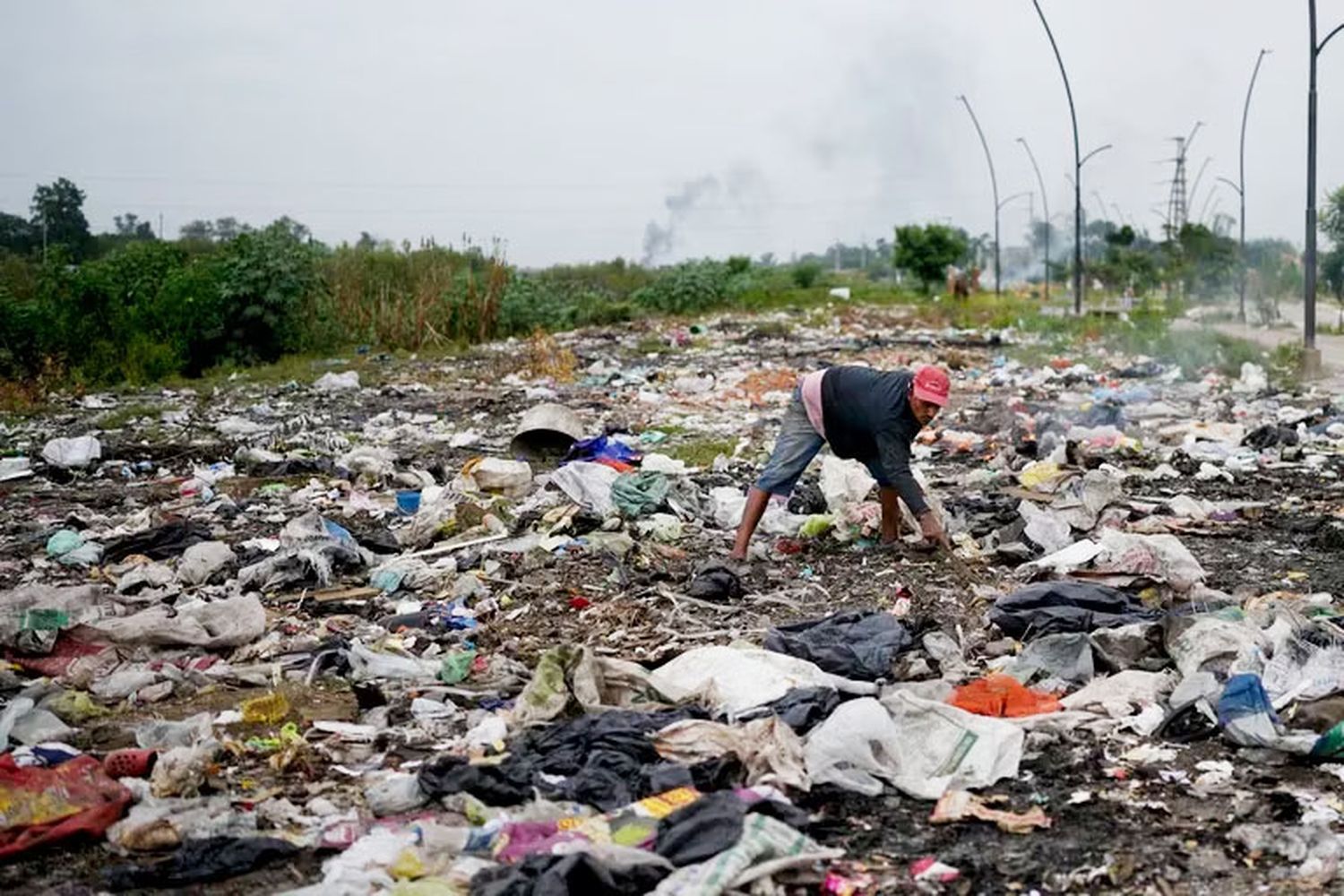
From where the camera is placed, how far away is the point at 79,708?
190 inches

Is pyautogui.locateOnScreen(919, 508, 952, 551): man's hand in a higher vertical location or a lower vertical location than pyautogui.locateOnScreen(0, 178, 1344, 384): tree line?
lower

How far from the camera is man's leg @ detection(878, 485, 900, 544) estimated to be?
22.8ft

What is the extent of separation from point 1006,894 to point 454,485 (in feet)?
19.4

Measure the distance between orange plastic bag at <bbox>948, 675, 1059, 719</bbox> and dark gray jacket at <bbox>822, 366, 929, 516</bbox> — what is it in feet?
6.29

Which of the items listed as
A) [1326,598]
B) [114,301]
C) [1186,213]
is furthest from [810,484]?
[1186,213]

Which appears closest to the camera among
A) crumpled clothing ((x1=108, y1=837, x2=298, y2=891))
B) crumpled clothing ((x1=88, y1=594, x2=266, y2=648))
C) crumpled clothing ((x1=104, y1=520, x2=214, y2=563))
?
crumpled clothing ((x1=108, y1=837, x2=298, y2=891))

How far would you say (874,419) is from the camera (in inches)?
258

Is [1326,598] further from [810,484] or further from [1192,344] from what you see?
[1192,344]

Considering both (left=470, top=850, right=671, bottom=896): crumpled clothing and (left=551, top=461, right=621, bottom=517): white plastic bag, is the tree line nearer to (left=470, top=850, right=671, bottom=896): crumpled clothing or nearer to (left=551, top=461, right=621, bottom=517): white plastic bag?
(left=551, top=461, right=621, bottom=517): white plastic bag

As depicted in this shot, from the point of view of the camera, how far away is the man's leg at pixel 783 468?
22.6 feet

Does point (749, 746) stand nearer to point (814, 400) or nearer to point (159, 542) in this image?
point (814, 400)

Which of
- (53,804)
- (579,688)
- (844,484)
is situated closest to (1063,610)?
(579,688)

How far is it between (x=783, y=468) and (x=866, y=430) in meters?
0.51

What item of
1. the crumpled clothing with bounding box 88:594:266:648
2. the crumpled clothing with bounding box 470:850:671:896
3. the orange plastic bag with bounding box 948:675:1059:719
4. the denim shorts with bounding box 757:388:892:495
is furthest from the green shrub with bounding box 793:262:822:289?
the crumpled clothing with bounding box 470:850:671:896
